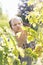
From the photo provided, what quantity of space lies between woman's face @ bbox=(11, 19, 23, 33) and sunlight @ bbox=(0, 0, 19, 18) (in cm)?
5

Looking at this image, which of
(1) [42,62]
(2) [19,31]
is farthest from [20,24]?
(1) [42,62]

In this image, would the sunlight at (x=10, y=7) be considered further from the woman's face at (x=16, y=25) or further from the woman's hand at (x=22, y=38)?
the woman's hand at (x=22, y=38)

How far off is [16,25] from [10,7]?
5.4 inches

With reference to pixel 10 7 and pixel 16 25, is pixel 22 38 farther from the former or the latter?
pixel 10 7

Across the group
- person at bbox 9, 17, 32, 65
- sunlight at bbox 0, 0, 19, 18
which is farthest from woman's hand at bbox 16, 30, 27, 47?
sunlight at bbox 0, 0, 19, 18

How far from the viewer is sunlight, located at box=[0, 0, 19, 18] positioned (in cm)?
143

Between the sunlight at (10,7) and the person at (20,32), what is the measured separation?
5 centimetres

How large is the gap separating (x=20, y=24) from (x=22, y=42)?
134mm

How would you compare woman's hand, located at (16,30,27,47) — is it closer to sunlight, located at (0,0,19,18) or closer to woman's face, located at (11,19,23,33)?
woman's face, located at (11,19,23,33)

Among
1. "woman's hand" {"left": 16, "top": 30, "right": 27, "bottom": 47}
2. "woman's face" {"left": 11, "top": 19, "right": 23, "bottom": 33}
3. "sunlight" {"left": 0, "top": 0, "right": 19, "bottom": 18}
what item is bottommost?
"woman's hand" {"left": 16, "top": 30, "right": 27, "bottom": 47}

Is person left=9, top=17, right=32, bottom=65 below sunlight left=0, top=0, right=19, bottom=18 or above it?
below

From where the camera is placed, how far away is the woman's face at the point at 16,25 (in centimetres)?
145

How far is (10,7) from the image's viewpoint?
4.74 feet

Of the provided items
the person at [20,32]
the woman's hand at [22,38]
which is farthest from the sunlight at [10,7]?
the woman's hand at [22,38]
